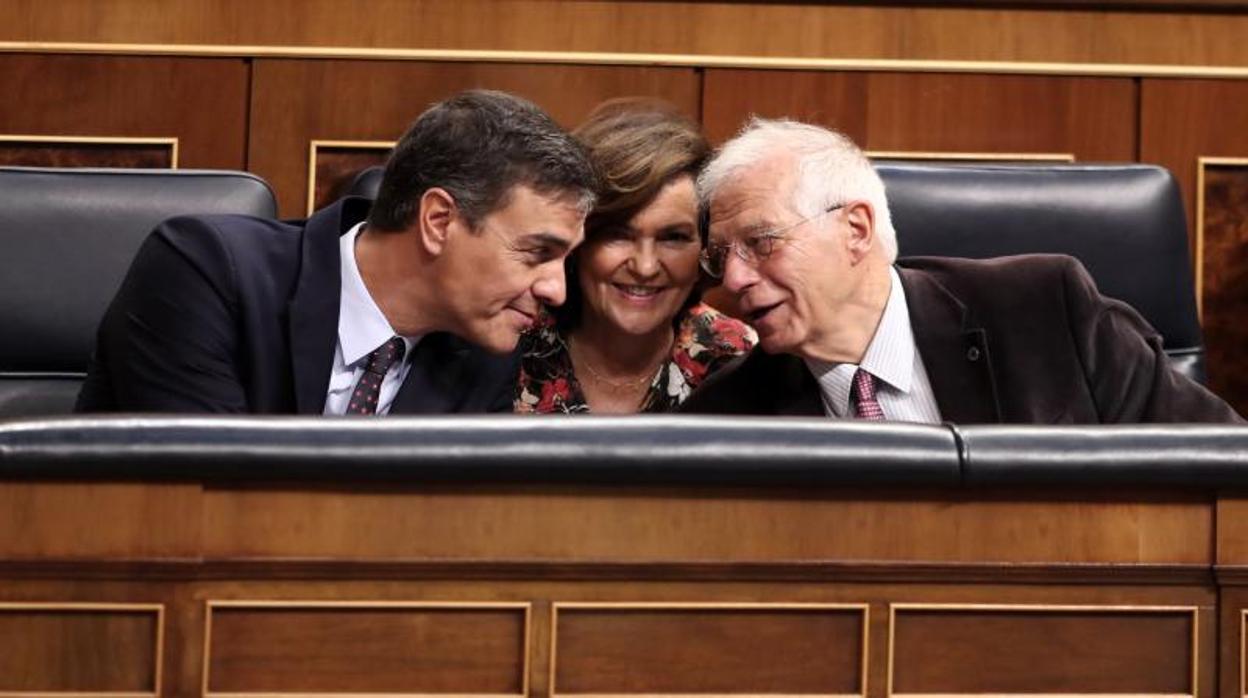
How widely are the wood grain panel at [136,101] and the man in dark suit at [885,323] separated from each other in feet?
2.35

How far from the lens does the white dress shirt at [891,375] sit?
5.45 feet

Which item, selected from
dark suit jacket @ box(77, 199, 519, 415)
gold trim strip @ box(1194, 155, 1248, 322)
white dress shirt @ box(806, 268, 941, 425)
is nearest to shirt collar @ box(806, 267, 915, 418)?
white dress shirt @ box(806, 268, 941, 425)

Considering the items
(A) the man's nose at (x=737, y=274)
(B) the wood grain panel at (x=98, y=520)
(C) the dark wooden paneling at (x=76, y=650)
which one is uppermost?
(A) the man's nose at (x=737, y=274)

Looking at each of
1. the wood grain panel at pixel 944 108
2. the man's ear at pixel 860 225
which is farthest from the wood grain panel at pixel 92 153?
the man's ear at pixel 860 225

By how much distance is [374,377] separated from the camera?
1616 millimetres

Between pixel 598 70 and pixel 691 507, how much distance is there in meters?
1.28

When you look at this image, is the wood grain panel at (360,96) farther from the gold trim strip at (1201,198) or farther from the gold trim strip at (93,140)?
the gold trim strip at (1201,198)

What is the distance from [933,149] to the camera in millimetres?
2240

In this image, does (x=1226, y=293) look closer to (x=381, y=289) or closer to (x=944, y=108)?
(x=944, y=108)

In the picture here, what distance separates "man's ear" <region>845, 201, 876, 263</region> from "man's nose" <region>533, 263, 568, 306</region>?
26 cm

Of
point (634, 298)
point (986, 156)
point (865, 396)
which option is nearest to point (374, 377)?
point (634, 298)

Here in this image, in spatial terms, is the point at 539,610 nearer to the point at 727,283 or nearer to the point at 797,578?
the point at 797,578

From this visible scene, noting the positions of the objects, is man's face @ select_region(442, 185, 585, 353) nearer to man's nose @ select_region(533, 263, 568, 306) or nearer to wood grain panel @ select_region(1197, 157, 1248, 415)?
man's nose @ select_region(533, 263, 568, 306)

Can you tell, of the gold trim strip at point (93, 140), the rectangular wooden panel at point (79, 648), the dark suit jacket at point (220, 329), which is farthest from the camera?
the gold trim strip at point (93, 140)
